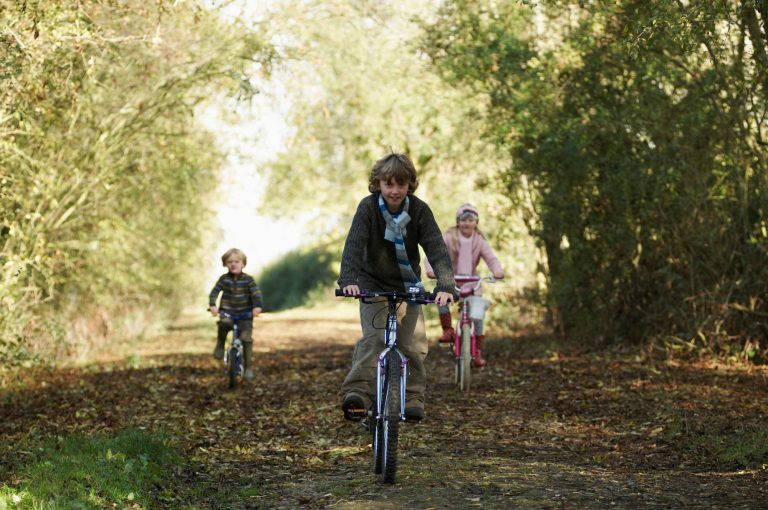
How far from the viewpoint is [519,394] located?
11.4 meters

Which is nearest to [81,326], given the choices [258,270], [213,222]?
[213,222]

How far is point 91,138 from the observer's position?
1391cm

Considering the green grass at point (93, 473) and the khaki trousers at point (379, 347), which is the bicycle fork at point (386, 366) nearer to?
the khaki trousers at point (379, 347)

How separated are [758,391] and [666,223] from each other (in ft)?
11.6

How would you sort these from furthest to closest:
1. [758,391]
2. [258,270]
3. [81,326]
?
[258,270] → [81,326] → [758,391]

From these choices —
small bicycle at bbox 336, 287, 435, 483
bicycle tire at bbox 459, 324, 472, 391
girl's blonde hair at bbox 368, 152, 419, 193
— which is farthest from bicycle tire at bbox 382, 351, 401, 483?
bicycle tire at bbox 459, 324, 472, 391

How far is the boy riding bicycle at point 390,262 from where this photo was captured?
6641 millimetres

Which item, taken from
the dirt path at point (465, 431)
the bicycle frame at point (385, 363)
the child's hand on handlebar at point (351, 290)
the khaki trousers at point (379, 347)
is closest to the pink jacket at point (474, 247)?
the dirt path at point (465, 431)

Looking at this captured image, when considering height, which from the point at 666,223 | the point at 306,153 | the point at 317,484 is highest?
the point at 306,153

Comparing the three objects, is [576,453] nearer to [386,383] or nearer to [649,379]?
[386,383]

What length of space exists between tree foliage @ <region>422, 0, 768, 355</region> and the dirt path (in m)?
1.02

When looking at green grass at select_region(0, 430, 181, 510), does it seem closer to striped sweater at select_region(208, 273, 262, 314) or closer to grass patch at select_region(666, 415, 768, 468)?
striped sweater at select_region(208, 273, 262, 314)

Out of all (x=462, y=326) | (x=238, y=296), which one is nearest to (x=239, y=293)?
(x=238, y=296)

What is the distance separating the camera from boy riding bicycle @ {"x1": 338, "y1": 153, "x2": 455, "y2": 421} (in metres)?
6.64
